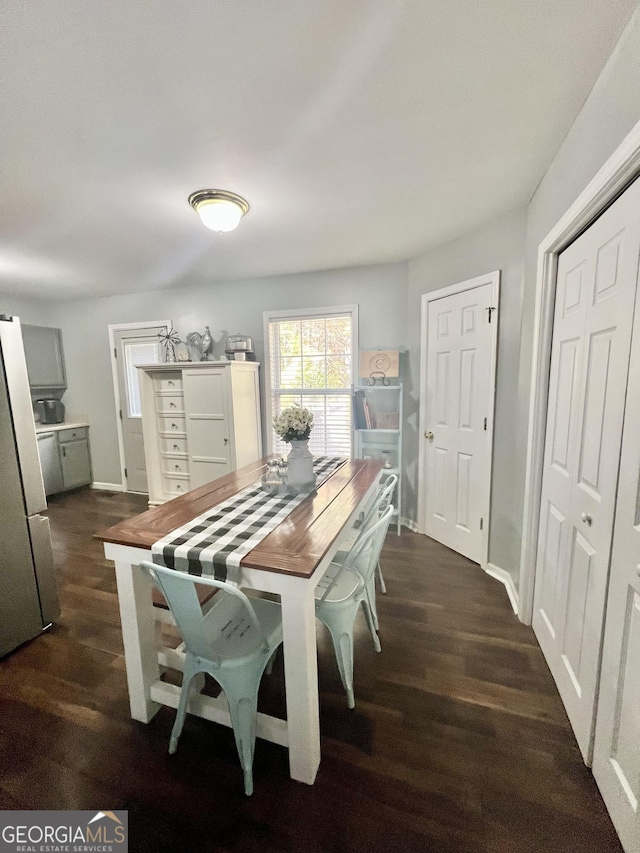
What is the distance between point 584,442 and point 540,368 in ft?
1.90

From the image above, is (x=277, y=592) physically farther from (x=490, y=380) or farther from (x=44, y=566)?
(x=490, y=380)

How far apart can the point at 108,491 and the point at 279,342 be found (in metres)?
3.13

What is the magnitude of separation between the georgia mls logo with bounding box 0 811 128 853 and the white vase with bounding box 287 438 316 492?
130 centimetres

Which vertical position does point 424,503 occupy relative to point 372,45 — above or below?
below

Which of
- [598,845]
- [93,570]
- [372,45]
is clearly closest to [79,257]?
[93,570]

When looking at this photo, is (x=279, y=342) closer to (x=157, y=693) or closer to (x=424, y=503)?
(x=424, y=503)

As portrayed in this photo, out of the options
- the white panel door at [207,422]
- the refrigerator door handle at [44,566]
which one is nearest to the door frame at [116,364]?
the white panel door at [207,422]

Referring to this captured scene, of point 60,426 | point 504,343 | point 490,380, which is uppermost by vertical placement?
point 504,343

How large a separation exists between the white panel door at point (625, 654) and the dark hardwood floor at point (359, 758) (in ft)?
0.48

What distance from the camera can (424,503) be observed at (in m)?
3.15

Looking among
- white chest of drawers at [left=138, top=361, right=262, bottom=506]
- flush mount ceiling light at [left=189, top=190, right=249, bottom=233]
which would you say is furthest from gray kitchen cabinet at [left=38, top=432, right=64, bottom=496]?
flush mount ceiling light at [left=189, top=190, right=249, bottom=233]

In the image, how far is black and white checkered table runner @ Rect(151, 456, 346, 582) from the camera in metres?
1.17

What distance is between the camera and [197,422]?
363 centimetres

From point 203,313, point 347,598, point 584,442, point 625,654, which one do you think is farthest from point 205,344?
point 625,654
